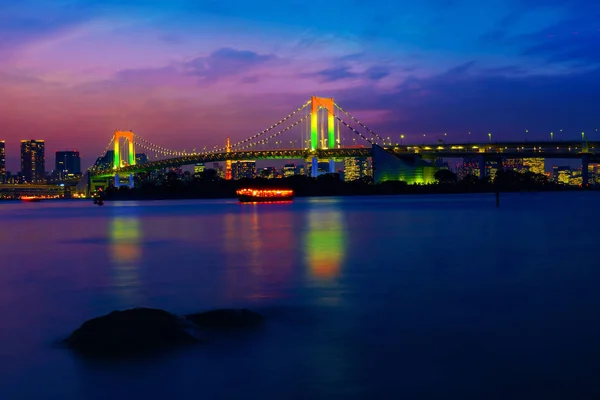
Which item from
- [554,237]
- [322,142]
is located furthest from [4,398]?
[322,142]

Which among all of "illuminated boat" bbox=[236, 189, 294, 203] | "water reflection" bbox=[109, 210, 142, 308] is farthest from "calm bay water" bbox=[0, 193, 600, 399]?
"illuminated boat" bbox=[236, 189, 294, 203]

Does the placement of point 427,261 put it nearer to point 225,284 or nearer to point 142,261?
point 225,284

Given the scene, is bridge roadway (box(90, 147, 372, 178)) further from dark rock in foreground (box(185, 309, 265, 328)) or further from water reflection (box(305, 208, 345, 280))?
dark rock in foreground (box(185, 309, 265, 328))

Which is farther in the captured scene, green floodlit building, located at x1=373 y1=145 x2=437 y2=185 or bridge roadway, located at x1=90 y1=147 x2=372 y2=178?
green floodlit building, located at x1=373 y1=145 x2=437 y2=185

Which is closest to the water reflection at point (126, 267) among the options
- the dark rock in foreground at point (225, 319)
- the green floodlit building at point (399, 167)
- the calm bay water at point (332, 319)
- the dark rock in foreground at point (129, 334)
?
the calm bay water at point (332, 319)

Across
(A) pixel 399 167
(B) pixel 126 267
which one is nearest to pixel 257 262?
(B) pixel 126 267

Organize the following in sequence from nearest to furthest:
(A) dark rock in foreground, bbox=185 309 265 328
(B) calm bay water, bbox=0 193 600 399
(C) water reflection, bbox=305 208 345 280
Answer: (B) calm bay water, bbox=0 193 600 399 < (A) dark rock in foreground, bbox=185 309 265 328 < (C) water reflection, bbox=305 208 345 280
